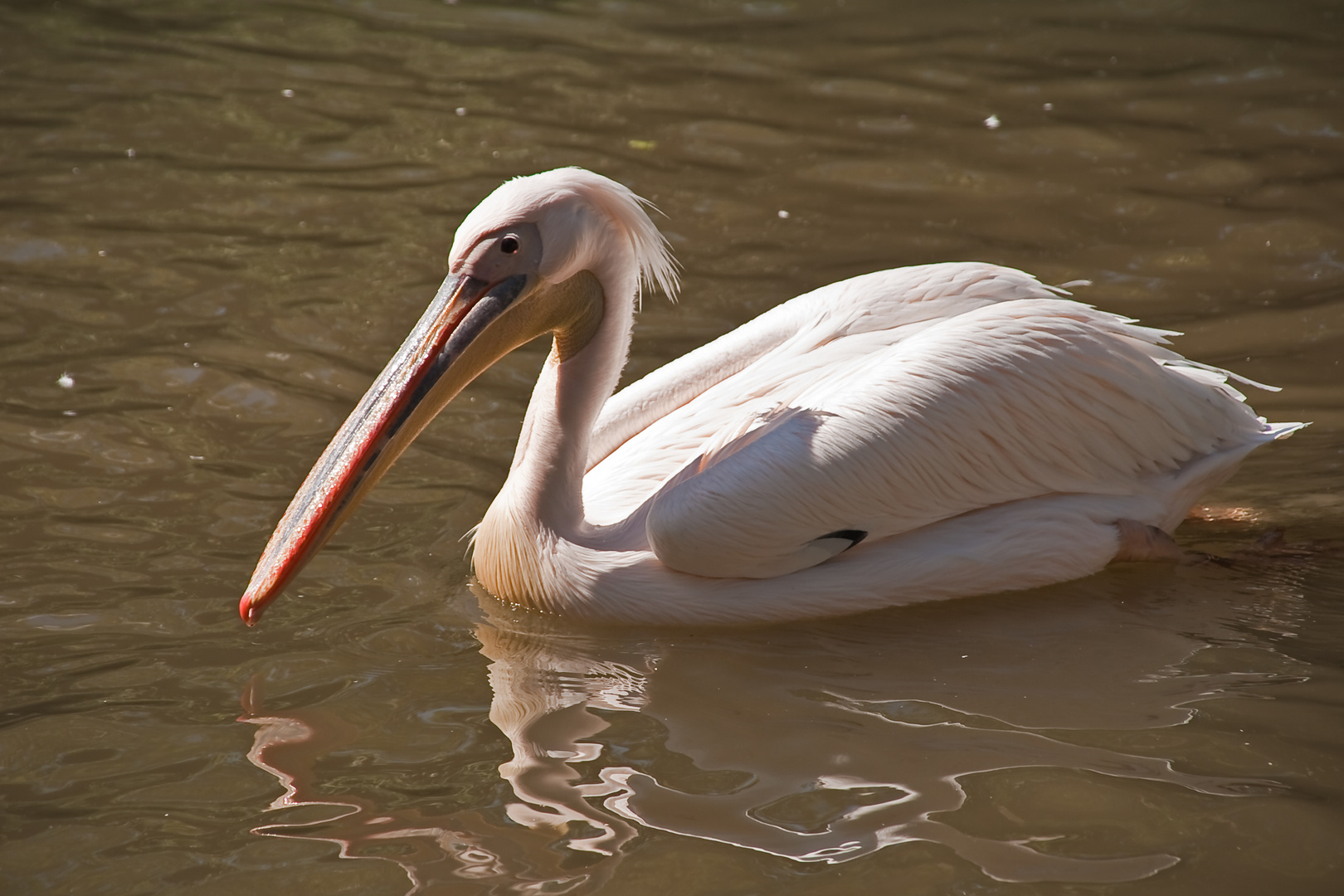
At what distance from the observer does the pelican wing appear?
3336 mm

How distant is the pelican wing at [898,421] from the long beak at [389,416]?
0.60m

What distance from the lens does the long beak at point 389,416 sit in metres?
3.11

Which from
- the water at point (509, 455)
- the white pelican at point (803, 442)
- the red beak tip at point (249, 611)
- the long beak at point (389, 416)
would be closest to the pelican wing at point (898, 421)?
the white pelican at point (803, 442)

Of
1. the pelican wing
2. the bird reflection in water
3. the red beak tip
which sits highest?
the pelican wing

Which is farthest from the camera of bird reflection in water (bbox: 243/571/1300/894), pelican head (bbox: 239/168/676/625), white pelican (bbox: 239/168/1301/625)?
white pelican (bbox: 239/168/1301/625)

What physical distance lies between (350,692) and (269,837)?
22.0 inches

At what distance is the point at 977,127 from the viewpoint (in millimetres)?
6859

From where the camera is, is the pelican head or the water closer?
the water

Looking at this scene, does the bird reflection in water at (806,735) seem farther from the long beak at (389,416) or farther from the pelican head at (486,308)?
the pelican head at (486,308)

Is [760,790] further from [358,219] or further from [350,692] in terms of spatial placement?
[358,219]

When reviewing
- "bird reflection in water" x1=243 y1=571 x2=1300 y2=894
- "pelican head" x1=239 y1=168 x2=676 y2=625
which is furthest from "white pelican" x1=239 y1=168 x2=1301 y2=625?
"bird reflection in water" x1=243 y1=571 x2=1300 y2=894

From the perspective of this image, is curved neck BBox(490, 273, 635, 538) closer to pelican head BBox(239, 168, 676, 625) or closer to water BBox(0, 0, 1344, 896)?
pelican head BBox(239, 168, 676, 625)

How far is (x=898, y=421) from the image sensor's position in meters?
3.40

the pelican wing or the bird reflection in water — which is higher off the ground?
the pelican wing
